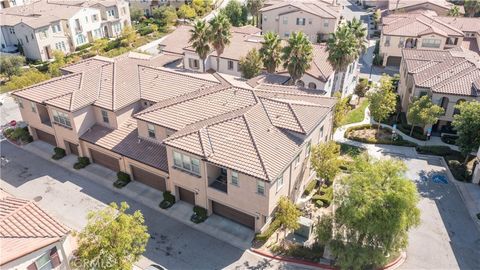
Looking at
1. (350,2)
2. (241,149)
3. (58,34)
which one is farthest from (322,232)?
(350,2)

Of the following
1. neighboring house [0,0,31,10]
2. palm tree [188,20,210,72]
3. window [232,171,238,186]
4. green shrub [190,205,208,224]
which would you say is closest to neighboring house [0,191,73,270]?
green shrub [190,205,208,224]

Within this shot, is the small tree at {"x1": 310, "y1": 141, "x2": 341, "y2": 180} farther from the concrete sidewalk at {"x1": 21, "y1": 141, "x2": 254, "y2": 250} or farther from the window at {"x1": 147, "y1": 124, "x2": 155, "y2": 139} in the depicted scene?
the window at {"x1": 147, "y1": 124, "x2": 155, "y2": 139}

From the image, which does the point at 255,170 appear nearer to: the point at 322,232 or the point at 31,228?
the point at 322,232

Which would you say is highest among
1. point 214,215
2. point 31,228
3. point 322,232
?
point 31,228

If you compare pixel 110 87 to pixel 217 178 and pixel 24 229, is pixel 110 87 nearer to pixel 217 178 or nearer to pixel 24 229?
pixel 217 178

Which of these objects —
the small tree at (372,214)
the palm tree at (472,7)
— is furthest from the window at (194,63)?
the palm tree at (472,7)

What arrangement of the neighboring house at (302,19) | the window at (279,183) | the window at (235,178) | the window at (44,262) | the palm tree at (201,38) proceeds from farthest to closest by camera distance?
the neighboring house at (302,19) < the palm tree at (201,38) < the window at (279,183) < the window at (235,178) < the window at (44,262)

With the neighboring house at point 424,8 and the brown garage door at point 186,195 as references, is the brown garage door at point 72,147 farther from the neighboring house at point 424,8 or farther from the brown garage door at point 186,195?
the neighboring house at point 424,8
